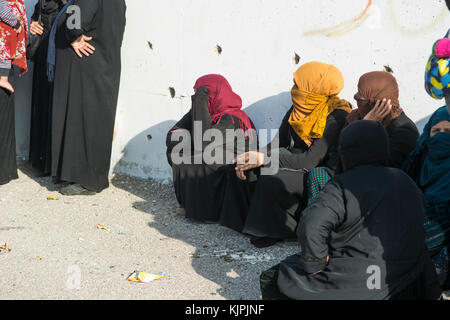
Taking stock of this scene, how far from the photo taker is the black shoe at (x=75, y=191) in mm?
5094

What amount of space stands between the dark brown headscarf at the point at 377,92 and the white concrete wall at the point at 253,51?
0.36m

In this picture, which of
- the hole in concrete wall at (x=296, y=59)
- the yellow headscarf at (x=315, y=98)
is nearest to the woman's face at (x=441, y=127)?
the yellow headscarf at (x=315, y=98)

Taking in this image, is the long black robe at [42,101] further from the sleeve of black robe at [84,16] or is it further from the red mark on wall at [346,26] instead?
the red mark on wall at [346,26]

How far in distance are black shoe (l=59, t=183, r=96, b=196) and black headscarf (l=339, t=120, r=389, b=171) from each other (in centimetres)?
309

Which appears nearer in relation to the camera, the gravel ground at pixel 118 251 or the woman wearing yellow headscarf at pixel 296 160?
the gravel ground at pixel 118 251

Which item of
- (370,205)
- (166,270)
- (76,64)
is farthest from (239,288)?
(76,64)

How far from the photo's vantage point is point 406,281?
2525 mm

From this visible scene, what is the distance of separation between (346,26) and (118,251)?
7.14 feet

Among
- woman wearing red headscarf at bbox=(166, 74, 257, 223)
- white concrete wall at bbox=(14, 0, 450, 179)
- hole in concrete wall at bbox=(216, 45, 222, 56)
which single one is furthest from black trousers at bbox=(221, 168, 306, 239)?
hole in concrete wall at bbox=(216, 45, 222, 56)

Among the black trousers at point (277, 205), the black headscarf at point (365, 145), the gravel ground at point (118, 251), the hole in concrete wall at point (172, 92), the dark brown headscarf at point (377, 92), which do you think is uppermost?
the dark brown headscarf at point (377, 92)

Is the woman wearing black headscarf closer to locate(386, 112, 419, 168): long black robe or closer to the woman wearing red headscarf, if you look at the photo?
locate(386, 112, 419, 168): long black robe

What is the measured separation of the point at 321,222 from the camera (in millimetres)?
2434

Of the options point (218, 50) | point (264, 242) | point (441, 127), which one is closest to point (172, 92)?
point (218, 50)

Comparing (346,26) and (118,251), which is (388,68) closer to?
(346,26)
